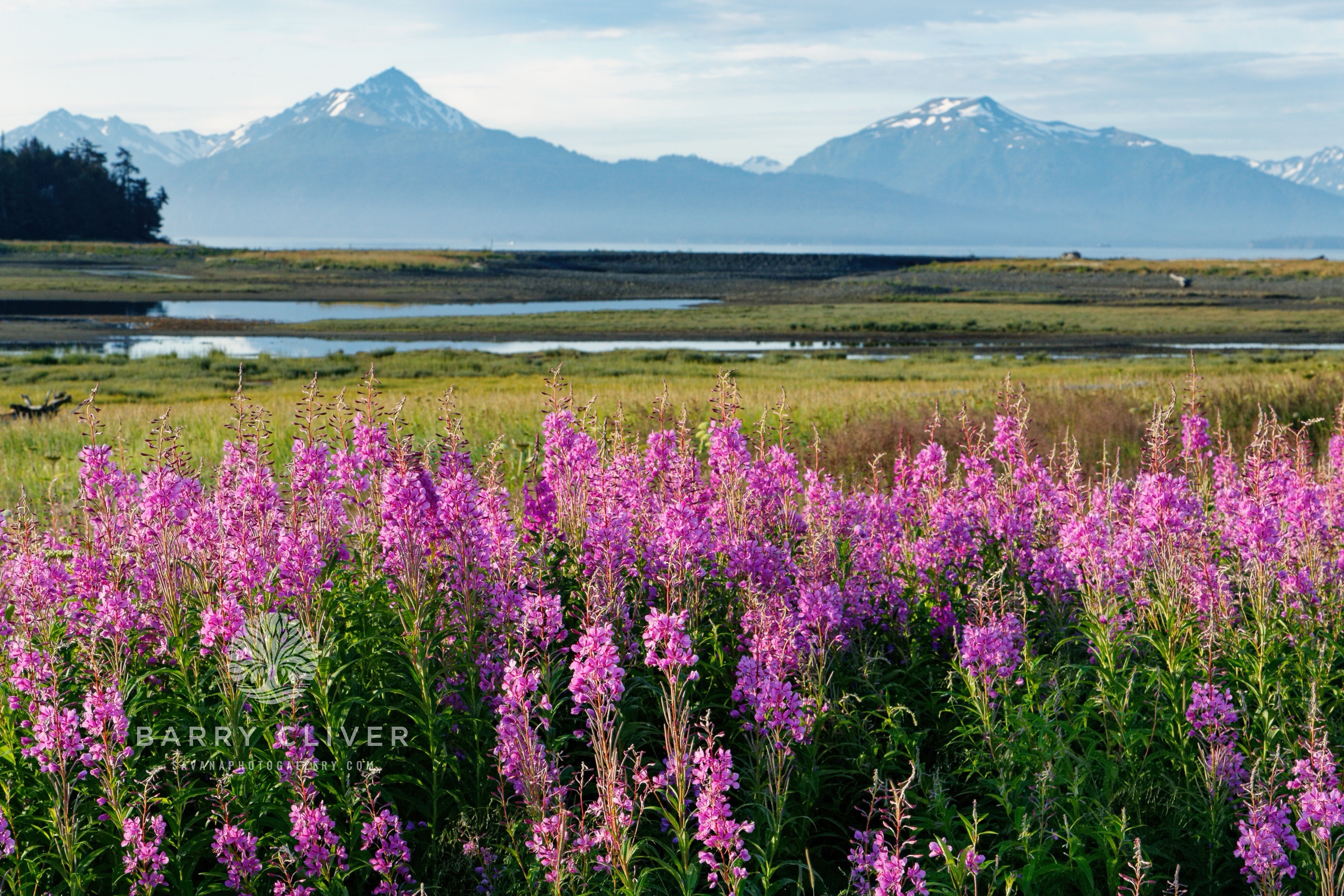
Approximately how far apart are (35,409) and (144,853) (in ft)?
78.3

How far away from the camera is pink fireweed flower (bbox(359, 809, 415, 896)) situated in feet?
13.5

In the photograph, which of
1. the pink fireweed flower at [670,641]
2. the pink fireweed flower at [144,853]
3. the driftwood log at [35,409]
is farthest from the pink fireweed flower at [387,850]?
the driftwood log at [35,409]

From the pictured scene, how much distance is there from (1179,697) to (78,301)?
82.6m

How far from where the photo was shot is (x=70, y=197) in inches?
5148

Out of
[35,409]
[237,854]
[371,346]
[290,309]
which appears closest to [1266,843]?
[237,854]

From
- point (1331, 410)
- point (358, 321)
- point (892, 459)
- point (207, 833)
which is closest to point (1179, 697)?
point (207, 833)

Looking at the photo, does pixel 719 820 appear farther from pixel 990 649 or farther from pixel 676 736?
pixel 990 649

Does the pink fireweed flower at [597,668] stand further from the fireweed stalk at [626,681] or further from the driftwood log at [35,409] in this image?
the driftwood log at [35,409]

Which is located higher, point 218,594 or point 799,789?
point 218,594

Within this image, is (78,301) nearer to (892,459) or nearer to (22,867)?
(892,459)

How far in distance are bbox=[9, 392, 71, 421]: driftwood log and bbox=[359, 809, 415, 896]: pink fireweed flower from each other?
2264cm

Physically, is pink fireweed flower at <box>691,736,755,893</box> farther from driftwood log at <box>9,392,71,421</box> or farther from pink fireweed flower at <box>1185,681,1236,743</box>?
driftwood log at <box>9,392,71,421</box>

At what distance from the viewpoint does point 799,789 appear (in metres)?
4.60

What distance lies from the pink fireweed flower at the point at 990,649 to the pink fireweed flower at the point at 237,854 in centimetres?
307
